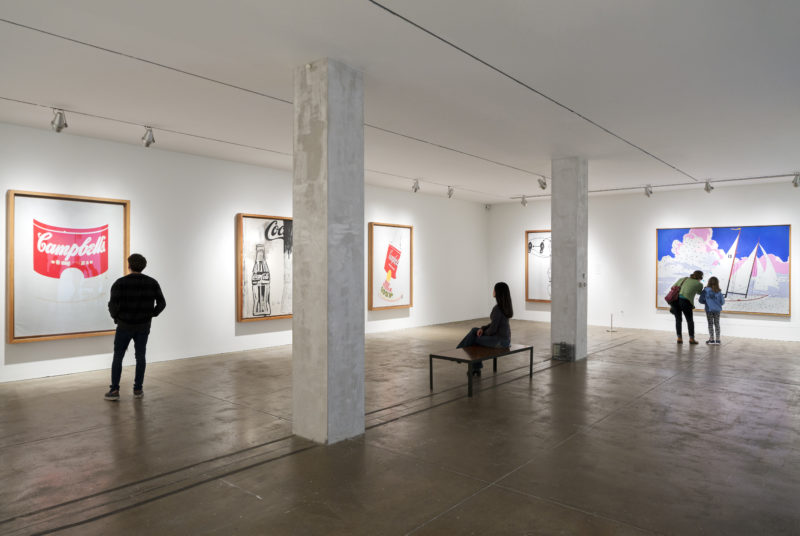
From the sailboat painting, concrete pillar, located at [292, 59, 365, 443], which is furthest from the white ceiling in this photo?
the sailboat painting

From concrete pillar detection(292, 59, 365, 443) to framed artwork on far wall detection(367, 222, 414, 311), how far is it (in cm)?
740

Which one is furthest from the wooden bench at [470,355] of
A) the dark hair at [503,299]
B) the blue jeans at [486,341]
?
the dark hair at [503,299]

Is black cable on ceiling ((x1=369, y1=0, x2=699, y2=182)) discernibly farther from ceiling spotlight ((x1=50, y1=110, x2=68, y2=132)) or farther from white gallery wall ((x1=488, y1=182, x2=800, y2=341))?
ceiling spotlight ((x1=50, y1=110, x2=68, y2=132))

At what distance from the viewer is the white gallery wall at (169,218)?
736 cm

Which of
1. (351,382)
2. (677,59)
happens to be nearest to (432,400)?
(351,382)

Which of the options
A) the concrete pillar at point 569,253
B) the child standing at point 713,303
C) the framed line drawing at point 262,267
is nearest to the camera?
the concrete pillar at point 569,253

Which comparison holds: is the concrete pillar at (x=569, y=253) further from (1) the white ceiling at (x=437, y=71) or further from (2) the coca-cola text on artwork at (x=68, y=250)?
(2) the coca-cola text on artwork at (x=68, y=250)

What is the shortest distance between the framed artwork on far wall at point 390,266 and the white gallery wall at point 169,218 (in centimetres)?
255

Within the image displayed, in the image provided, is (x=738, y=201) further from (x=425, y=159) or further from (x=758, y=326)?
(x=425, y=159)

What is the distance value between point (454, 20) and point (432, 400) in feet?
13.7

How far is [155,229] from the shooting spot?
8.62 metres

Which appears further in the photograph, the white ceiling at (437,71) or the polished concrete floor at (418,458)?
the white ceiling at (437,71)

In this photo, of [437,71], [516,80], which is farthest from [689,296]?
[437,71]

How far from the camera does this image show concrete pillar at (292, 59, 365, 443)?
15.2 ft
